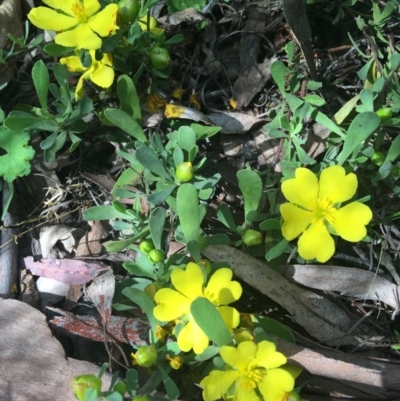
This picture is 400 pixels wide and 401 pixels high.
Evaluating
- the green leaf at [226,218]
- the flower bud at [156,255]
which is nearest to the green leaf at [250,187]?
the green leaf at [226,218]

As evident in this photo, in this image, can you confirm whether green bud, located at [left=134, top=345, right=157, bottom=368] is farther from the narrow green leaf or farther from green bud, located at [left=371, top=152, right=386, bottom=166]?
green bud, located at [left=371, top=152, right=386, bottom=166]

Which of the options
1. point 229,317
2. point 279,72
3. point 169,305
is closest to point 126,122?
point 279,72

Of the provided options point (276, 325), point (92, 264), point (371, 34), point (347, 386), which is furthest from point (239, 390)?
point (371, 34)

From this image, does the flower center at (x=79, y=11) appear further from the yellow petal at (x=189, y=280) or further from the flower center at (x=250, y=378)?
the flower center at (x=250, y=378)

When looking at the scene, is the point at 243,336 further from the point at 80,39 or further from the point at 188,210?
the point at 80,39

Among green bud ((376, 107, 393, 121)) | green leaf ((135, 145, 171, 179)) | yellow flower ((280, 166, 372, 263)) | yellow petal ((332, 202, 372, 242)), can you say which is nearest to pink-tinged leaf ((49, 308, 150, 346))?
green leaf ((135, 145, 171, 179))

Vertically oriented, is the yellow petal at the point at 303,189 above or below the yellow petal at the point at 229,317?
above
